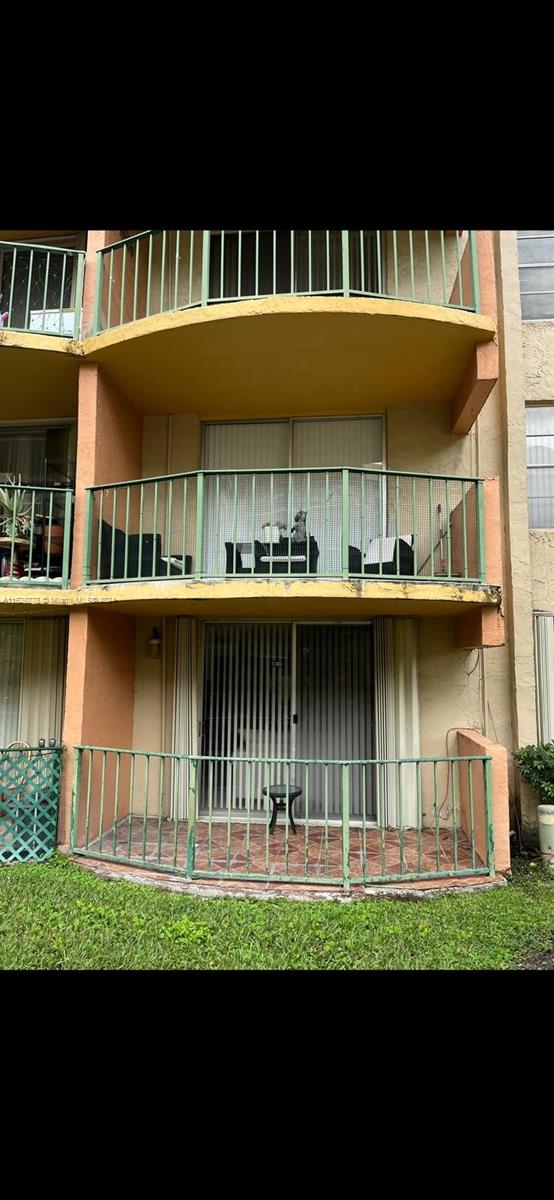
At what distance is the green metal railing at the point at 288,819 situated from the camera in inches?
222

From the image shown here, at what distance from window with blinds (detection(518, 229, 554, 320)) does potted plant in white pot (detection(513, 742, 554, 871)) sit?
545 centimetres

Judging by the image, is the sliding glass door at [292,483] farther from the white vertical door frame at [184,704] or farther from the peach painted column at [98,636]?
the peach painted column at [98,636]

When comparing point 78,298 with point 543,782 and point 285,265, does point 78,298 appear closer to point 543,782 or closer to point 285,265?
point 285,265

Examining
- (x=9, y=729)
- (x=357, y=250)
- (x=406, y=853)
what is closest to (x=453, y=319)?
(x=357, y=250)

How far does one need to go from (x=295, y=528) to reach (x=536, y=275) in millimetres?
4788

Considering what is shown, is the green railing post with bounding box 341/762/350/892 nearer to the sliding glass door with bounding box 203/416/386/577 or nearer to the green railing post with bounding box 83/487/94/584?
the sliding glass door with bounding box 203/416/386/577

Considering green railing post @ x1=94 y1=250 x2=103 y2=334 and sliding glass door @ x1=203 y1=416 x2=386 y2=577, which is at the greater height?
green railing post @ x1=94 y1=250 x2=103 y2=334

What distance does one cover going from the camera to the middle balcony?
621 cm

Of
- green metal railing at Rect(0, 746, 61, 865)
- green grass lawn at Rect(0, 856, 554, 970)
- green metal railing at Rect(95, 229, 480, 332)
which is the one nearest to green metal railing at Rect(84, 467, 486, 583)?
green metal railing at Rect(0, 746, 61, 865)

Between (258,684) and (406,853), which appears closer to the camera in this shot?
(406,853)

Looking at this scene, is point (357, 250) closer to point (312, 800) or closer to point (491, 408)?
point (491, 408)

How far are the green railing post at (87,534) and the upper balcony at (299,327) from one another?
164 centimetres

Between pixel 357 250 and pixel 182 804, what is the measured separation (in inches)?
296

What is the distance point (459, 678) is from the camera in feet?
25.6
